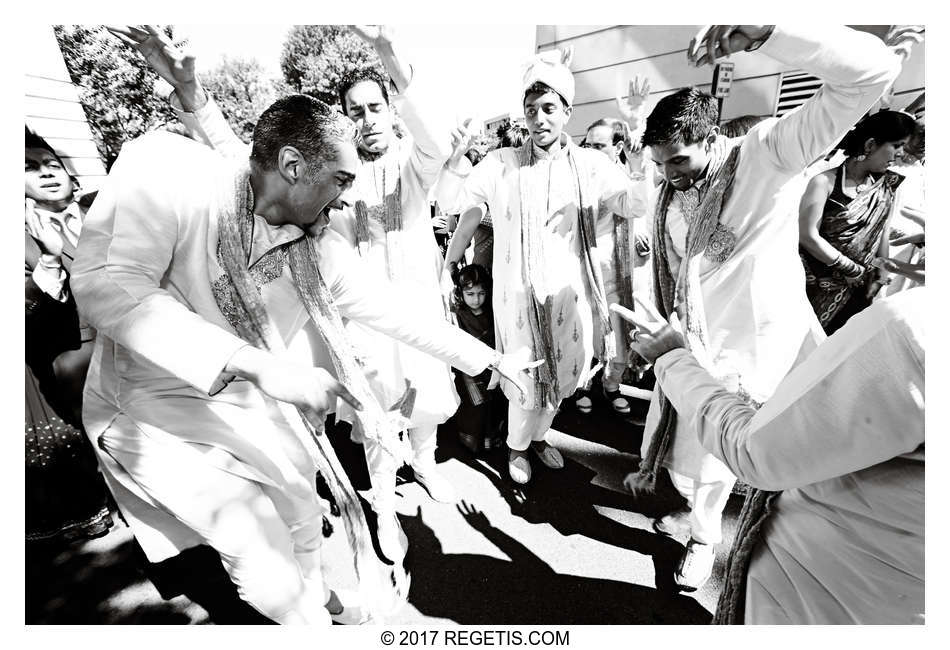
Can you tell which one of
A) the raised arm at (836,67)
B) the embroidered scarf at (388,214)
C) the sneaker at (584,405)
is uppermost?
the raised arm at (836,67)

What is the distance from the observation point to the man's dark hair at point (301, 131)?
1.13m

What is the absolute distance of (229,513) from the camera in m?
1.21

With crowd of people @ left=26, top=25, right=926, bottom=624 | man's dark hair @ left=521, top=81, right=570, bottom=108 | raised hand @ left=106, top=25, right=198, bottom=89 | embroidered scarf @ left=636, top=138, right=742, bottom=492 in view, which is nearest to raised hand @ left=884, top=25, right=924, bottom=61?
crowd of people @ left=26, top=25, right=926, bottom=624

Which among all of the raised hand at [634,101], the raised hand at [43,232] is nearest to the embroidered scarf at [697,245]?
the raised hand at [634,101]

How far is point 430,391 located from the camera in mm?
2086

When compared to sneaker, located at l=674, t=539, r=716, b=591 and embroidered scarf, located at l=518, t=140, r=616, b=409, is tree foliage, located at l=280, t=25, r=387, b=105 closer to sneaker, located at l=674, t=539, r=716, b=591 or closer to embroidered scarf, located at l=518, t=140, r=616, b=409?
embroidered scarf, located at l=518, t=140, r=616, b=409

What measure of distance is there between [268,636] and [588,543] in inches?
50.4

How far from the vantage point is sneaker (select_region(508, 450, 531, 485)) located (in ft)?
7.81

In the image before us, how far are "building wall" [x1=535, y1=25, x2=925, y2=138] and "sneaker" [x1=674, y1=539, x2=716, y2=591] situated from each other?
1848 millimetres

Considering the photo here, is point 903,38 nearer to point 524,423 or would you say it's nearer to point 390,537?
point 524,423

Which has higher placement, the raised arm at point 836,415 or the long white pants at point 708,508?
the raised arm at point 836,415

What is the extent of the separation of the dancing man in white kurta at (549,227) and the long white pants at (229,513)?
1139 millimetres

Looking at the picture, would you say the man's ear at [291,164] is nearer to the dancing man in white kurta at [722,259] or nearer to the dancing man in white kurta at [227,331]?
the dancing man in white kurta at [227,331]
